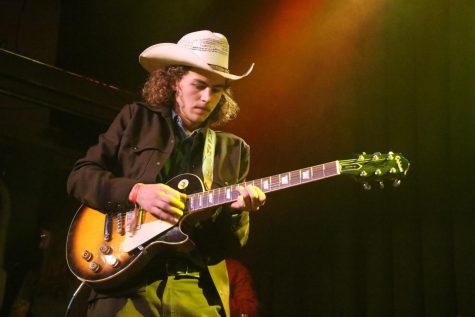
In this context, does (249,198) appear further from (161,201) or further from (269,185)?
(161,201)

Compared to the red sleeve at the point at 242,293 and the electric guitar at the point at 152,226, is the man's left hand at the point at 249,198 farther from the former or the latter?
the red sleeve at the point at 242,293

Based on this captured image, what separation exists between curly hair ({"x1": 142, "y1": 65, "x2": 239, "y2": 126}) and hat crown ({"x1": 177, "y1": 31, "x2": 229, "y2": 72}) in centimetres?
11

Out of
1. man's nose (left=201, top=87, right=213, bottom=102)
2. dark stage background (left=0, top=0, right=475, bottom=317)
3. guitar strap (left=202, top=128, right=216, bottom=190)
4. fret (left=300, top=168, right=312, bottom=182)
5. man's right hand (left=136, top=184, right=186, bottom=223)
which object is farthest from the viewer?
dark stage background (left=0, top=0, right=475, bottom=317)

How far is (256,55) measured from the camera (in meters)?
5.45

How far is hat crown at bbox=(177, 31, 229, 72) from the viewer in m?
2.83

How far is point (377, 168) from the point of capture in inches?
90.7

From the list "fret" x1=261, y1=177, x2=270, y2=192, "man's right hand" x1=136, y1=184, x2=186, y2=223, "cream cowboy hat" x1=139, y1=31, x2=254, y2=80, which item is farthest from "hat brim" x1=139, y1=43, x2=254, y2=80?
A: "man's right hand" x1=136, y1=184, x2=186, y2=223

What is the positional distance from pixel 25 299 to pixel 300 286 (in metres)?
2.35

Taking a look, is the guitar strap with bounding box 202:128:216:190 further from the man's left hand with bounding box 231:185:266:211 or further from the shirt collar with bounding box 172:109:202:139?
the man's left hand with bounding box 231:185:266:211

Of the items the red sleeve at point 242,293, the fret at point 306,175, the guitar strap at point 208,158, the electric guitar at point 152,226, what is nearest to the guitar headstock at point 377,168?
the electric guitar at point 152,226

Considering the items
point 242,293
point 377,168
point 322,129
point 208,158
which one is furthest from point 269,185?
point 242,293

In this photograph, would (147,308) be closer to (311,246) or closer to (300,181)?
(300,181)

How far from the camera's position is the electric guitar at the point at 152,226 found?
230cm

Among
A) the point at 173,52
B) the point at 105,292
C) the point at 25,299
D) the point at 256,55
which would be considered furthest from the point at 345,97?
the point at 25,299
